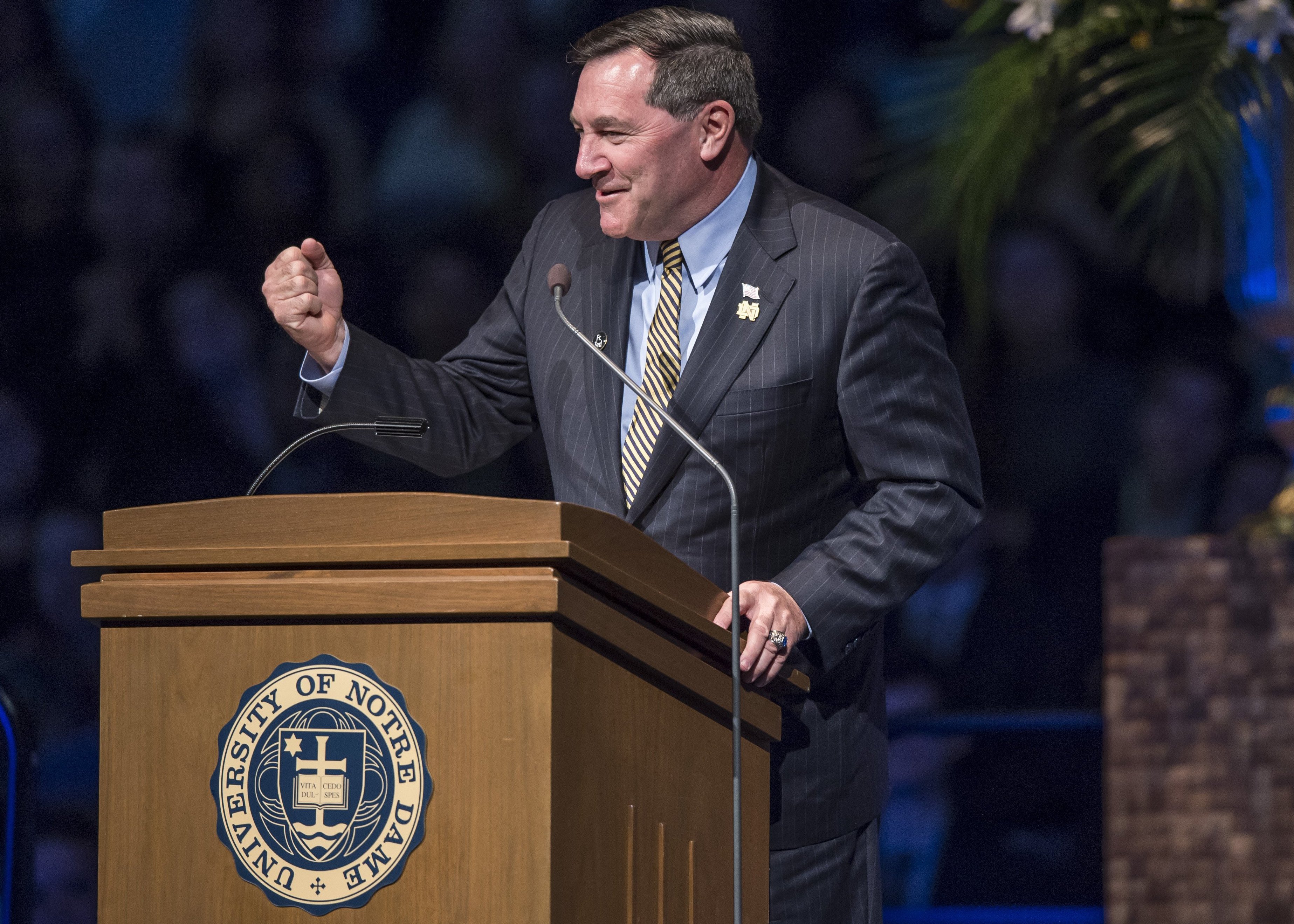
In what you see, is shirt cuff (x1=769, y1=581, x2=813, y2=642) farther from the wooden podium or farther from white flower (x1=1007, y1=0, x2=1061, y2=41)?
white flower (x1=1007, y1=0, x2=1061, y2=41)

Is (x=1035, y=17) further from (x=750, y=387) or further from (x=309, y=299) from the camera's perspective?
(x=309, y=299)

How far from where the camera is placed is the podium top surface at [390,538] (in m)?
1.12

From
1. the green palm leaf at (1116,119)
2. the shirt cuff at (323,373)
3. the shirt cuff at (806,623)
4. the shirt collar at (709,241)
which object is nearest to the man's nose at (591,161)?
the shirt collar at (709,241)

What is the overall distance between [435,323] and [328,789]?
1866 millimetres

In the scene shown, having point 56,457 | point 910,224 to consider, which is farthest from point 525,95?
point 56,457

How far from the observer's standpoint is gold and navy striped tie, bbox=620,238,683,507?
1643mm

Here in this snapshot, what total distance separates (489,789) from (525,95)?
2.04 m

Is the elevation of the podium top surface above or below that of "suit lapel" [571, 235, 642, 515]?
below

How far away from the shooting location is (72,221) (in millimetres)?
2895

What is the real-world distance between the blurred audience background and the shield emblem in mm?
1789

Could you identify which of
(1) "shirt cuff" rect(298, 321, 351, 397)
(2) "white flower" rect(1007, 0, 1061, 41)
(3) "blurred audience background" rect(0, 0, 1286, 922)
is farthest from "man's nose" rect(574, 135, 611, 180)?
(3) "blurred audience background" rect(0, 0, 1286, 922)

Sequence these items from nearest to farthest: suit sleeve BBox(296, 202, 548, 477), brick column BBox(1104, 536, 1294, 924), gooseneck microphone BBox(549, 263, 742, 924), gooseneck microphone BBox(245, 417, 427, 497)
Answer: gooseneck microphone BBox(549, 263, 742, 924), gooseneck microphone BBox(245, 417, 427, 497), suit sleeve BBox(296, 202, 548, 477), brick column BBox(1104, 536, 1294, 924)

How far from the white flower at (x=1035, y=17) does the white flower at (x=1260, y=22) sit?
0.27 meters

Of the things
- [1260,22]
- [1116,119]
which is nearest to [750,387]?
[1260,22]
